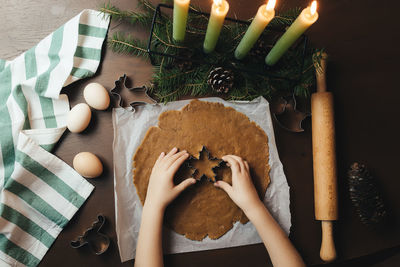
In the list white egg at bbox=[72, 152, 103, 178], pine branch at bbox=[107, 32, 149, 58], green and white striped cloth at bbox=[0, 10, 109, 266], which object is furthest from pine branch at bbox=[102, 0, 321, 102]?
white egg at bbox=[72, 152, 103, 178]

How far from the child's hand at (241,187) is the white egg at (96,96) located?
1.16 ft

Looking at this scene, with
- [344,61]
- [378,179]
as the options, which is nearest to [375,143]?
[378,179]

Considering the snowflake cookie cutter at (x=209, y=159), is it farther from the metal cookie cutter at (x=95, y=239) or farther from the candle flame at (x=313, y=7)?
the candle flame at (x=313, y=7)

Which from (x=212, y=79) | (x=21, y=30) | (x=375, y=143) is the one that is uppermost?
(x=21, y=30)

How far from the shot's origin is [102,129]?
2.24 feet

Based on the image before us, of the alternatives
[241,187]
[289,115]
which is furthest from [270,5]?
[241,187]

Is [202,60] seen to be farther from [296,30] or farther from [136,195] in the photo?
[136,195]

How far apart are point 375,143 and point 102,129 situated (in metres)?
0.76

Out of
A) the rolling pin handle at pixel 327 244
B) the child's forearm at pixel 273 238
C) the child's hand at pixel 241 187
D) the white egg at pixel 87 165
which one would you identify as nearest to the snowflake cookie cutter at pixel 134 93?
the white egg at pixel 87 165

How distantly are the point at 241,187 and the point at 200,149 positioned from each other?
0.49 ft

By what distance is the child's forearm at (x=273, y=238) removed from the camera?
0.61m

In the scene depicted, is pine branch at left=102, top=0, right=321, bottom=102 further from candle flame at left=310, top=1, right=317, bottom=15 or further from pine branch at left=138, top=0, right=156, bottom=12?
candle flame at left=310, top=1, right=317, bottom=15

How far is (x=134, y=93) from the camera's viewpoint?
2.29ft

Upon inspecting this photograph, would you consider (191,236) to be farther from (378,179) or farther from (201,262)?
(378,179)
